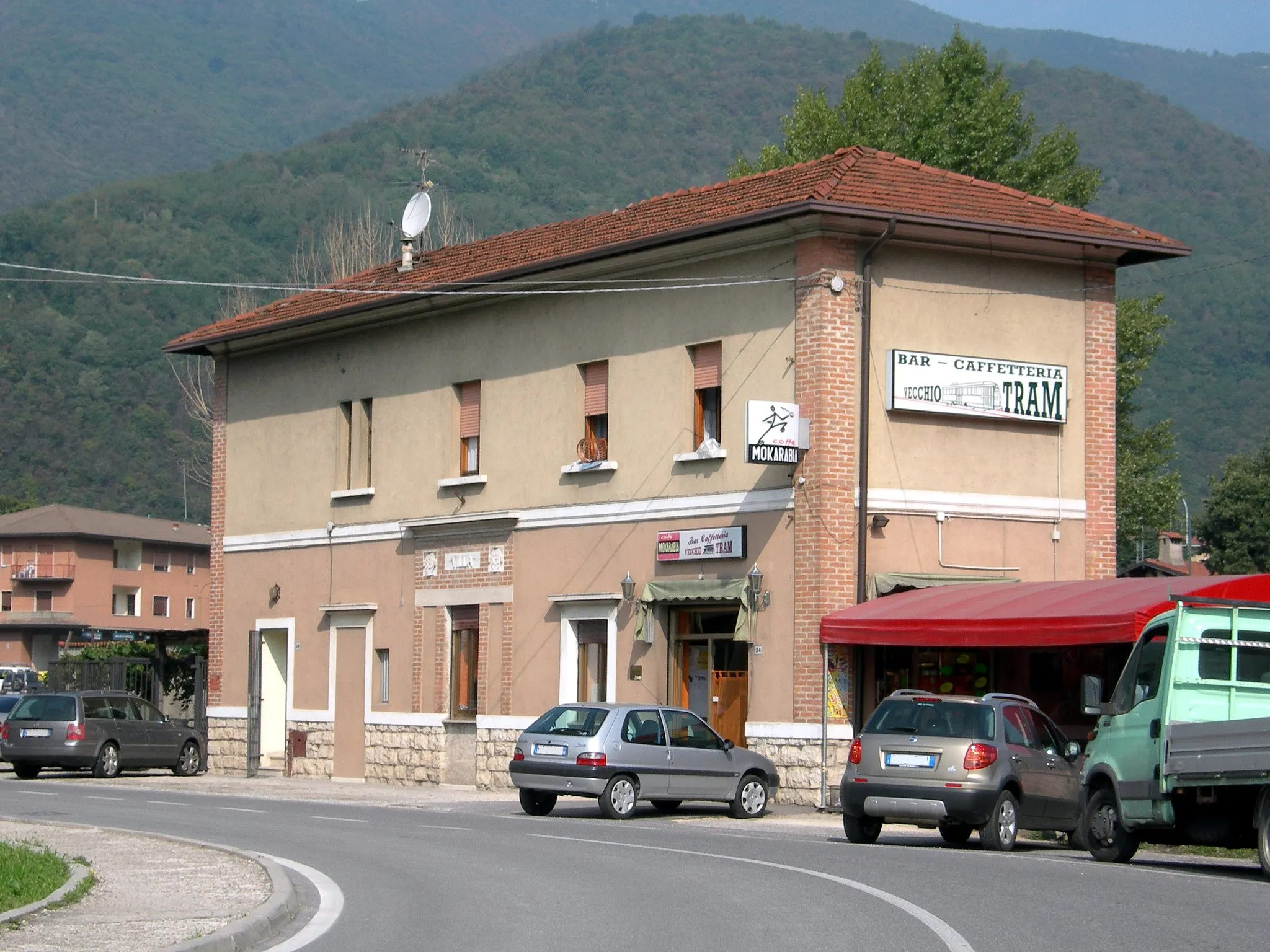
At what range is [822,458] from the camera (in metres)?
25.2

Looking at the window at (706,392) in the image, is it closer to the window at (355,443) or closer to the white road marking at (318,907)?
the window at (355,443)

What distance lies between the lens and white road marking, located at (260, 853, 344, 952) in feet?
37.4

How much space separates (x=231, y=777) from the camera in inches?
1373

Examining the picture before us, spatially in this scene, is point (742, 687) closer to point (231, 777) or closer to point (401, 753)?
point (401, 753)

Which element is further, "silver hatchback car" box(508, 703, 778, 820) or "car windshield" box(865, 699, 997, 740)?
"silver hatchback car" box(508, 703, 778, 820)

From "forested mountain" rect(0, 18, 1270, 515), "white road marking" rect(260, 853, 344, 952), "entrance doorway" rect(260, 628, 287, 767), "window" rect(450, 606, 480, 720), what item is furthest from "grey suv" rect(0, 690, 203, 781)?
"forested mountain" rect(0, 18, 1270, 515)

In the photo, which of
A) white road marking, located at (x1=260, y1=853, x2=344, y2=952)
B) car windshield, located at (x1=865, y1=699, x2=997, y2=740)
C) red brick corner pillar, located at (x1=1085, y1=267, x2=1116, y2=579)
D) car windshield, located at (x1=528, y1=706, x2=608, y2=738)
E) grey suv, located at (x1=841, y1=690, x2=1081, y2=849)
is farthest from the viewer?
red brick corner pillar, located at (x1=1085, y1=267, x2=1116, y2=579)

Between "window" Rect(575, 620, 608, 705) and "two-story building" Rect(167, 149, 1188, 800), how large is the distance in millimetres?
58

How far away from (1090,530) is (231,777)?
16.7 m

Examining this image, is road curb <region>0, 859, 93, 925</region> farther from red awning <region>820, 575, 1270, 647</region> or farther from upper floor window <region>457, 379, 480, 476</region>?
upper floor window <region>457, 379, 480, 476</region>

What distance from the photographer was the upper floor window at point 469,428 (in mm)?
31438

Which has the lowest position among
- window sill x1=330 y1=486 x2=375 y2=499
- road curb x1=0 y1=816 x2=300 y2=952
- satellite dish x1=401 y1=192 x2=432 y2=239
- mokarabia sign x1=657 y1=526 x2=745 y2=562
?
road curb x1=0 y1=816 x2=300 y2=952

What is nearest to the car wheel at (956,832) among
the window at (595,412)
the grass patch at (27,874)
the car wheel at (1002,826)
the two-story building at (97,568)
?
the car wheel at (1002,826)

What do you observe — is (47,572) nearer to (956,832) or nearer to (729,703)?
(729,703)
